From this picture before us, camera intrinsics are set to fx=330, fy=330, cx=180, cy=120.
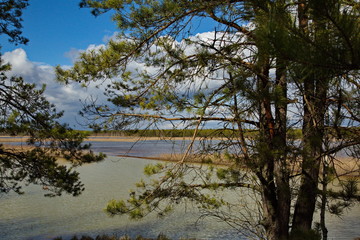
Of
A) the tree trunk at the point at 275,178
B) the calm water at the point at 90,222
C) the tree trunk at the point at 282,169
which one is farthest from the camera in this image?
the calm water at the point at 90,222

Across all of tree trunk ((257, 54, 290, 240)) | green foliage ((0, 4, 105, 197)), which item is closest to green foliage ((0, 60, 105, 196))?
green foliage ((0, 4, 105, 197))

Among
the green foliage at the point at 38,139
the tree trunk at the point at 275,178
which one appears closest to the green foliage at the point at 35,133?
the green foliage at the point at 38,139

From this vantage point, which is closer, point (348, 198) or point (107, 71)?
point (348, 198)

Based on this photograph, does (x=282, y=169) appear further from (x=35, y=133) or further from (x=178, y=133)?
(x=35, y=133)

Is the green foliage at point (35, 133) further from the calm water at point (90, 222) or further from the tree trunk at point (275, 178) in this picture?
the tree trunk at point (275, 178)

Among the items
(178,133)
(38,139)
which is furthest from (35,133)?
(178,133)

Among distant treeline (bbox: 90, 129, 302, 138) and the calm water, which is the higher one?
distant treeline (bbox: 90, 129, 302, 138)

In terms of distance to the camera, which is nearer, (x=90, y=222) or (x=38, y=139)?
(x=38, y=139)

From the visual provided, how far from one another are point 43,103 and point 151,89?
6.23 feet

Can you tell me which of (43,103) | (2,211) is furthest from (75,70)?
(2,211)

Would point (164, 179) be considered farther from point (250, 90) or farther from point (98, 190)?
point (98, 190)

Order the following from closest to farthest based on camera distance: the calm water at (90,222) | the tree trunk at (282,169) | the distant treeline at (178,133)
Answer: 1. the tree trunk at (282,169)
2. the distant treeline at (178,133)
3. the calm water at (90,222)

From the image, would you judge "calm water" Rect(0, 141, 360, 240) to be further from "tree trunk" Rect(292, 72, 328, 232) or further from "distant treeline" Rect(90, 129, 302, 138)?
"tree trunk" Rect(292, 72, 328, 232)

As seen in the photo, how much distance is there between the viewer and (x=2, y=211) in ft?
27.8
